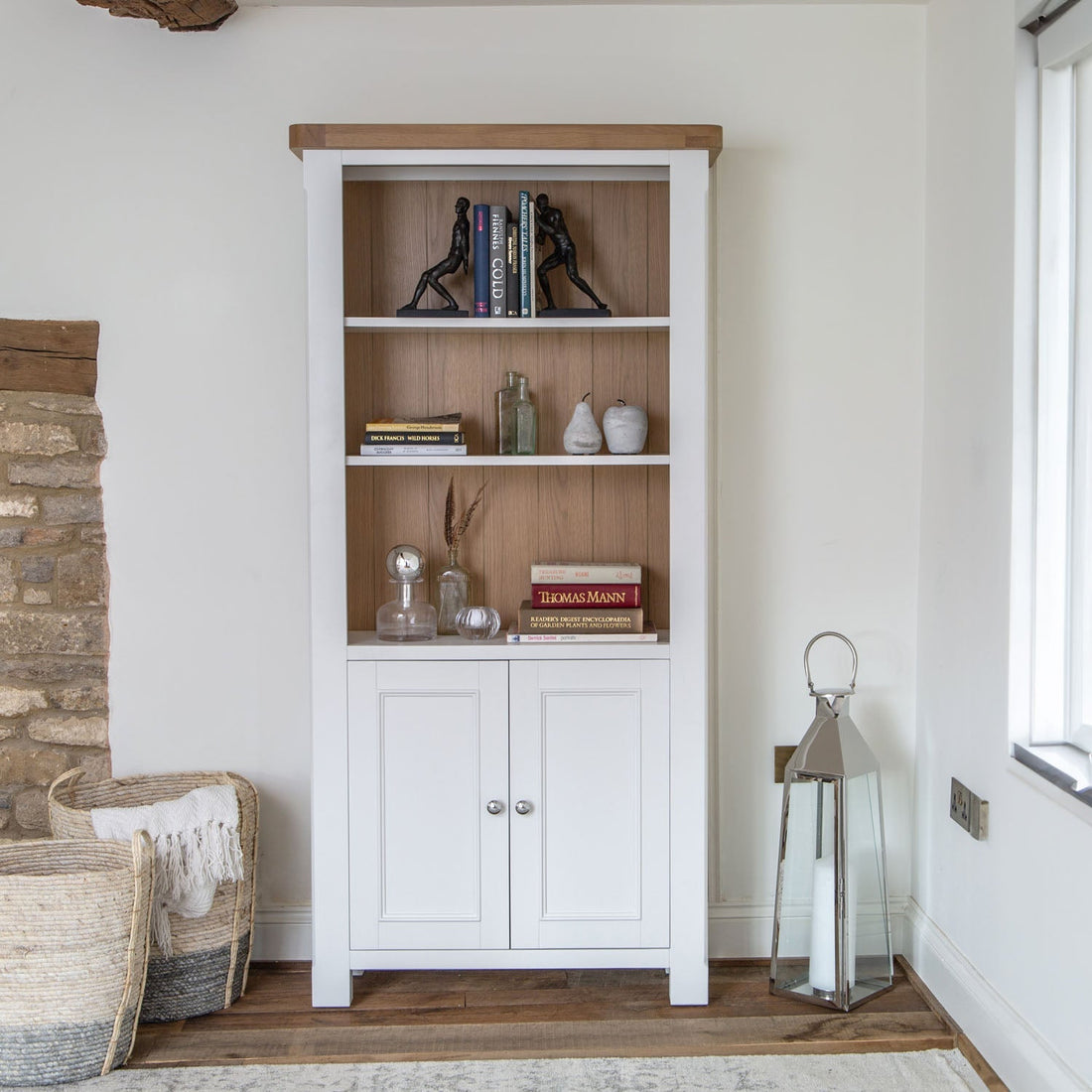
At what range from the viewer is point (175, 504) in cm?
265

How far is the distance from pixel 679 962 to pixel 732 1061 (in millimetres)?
264

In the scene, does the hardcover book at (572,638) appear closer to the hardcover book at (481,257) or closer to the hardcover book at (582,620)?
the hardcover book at (582,620)

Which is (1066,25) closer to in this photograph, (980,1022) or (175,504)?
(980,1022)

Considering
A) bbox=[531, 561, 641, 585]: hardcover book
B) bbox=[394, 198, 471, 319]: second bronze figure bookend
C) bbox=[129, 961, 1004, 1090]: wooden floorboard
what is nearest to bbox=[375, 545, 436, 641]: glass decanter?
bbox=[531, 561, 641, 585]: hardcover book

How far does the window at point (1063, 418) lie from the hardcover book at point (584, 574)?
86 cm

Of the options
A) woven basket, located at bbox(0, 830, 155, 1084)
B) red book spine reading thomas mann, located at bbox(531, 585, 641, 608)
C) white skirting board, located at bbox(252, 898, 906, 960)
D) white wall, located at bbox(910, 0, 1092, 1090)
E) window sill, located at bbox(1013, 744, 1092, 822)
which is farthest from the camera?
white skirting board, located at bbox(252, 898, 906, 960)

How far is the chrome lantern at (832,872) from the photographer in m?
2.37

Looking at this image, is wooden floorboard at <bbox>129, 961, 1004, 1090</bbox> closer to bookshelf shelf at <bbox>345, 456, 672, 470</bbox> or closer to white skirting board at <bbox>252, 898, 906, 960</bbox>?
white skirting board at <bbox>252, 898, 906, 960</bbox>

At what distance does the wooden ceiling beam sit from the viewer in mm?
2379

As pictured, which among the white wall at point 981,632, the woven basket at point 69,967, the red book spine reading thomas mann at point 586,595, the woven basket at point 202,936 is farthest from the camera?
the red book spine reading thomas mann at point 586,595

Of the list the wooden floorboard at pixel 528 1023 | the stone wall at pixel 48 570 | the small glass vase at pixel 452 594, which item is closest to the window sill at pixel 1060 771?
the wooden floorboard at pixel 528 1023

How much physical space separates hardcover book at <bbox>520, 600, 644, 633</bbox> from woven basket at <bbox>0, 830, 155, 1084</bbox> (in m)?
0.94

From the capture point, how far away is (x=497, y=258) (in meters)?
2.39

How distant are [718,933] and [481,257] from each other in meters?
1.77
